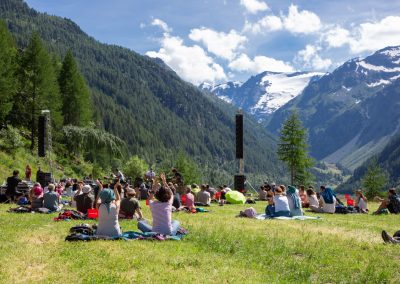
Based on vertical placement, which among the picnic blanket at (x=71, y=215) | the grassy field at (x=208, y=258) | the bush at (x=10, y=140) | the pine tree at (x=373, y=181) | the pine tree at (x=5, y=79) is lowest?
the pine tree at (x=373, y=181)

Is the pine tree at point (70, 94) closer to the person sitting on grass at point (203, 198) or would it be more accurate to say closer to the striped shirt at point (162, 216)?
the person sitting on grass at point (203, 198)

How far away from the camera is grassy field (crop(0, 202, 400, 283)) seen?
25.6 ft

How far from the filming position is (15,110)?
4978cm

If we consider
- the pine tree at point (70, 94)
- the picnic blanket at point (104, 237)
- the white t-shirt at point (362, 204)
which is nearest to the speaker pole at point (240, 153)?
the white t-shirt at point (362, 204)

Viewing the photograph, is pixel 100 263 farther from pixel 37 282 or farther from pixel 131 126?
pixel 131 126

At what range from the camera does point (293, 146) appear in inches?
2280

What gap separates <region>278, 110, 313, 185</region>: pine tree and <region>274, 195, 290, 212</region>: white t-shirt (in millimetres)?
39505

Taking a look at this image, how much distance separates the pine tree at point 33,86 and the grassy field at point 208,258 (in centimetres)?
3821

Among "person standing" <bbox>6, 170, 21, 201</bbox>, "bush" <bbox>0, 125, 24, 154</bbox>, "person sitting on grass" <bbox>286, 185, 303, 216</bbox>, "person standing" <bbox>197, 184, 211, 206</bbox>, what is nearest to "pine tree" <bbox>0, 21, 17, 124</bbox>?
"bush" <bbox>0, 125, 24, 154</bbox>

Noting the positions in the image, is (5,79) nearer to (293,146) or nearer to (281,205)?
(281,205)

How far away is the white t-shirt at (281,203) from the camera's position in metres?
17.9

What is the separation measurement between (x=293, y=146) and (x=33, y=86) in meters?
33.7

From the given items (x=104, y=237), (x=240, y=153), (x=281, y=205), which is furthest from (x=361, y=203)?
(x=104, y=237)

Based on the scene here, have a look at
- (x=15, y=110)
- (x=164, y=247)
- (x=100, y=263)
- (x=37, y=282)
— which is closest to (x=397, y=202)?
(x=164, y=247)
